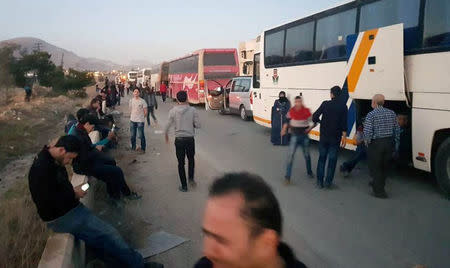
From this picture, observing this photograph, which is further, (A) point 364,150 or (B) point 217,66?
(B) point 217,66

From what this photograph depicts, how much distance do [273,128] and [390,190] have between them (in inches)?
189

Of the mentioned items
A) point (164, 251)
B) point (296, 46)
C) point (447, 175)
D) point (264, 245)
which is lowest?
point (164, 251)

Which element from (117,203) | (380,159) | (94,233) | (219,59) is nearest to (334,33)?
(380,159)

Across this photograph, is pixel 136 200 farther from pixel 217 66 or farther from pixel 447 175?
pixel 217 66

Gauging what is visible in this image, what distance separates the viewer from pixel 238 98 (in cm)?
1788

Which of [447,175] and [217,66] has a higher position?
[217,66]

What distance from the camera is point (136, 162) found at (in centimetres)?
954

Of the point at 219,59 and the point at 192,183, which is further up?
the point at 219,59

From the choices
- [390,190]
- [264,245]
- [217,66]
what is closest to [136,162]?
[390,190]

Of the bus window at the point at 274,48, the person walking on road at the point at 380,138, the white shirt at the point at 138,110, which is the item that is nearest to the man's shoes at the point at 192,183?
the person walking on road at the point at 380,138

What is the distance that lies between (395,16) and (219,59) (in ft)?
56.4

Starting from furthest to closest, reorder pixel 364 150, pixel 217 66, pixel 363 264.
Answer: pixel 217 66 → pixel 364 150 → pixel 363 264

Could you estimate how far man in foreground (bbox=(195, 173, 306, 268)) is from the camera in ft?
4.19

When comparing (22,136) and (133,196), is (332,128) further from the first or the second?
(22,136)
